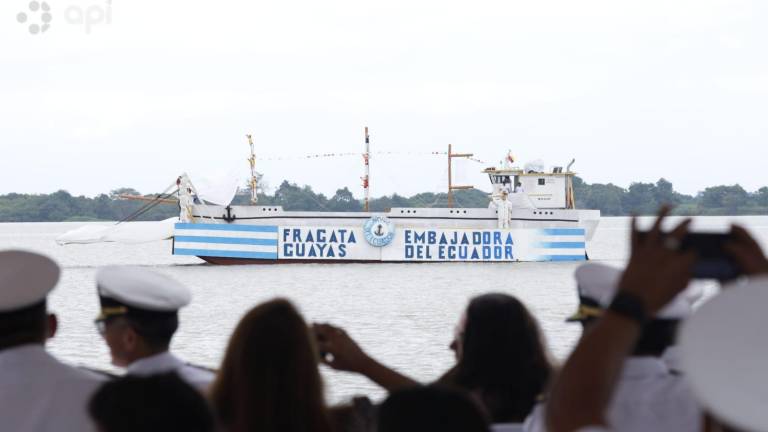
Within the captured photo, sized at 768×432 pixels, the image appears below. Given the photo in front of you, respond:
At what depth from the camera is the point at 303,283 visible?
4303 centimetres

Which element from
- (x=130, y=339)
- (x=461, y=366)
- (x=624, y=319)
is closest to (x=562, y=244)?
(x=461, y=366)

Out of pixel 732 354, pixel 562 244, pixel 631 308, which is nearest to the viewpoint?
pixel 732 354

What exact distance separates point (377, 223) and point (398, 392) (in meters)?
48.6

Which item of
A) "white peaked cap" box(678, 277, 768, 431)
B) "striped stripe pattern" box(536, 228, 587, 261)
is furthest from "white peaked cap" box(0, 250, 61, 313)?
"striped stripe pattern" box(536, 228, 587, 261)

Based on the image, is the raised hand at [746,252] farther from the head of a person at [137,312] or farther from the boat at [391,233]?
the boat at [391,233]

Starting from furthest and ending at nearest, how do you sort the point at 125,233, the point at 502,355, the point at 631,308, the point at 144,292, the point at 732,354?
the point at 125,233, the point at 144,292, the point at 502,355, the point at 631,308, the point at 732,354

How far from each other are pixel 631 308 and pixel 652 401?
1154 mm

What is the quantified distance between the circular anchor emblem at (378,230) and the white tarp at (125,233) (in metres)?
8.94

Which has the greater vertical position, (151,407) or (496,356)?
(151,407)

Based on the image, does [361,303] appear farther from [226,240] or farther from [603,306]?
[603,306]

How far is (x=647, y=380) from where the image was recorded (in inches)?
111

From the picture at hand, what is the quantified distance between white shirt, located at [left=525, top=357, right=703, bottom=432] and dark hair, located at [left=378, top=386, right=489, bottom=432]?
0.90m

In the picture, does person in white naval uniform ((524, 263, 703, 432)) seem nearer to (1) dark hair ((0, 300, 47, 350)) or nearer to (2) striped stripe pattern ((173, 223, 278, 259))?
(1) dark hair ((0, 300, 47, 350))

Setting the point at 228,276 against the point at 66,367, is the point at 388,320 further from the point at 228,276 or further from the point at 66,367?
the point at 66,367
